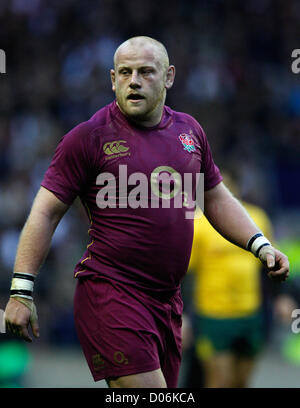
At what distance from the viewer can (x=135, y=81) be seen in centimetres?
406

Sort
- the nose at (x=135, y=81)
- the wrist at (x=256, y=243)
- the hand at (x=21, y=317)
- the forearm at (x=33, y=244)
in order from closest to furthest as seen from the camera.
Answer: the hand at (x=21, y=317), the forearm at (x=33, y=244), the nose at (x=135, y=81), the wrist at (x=256, y=243)

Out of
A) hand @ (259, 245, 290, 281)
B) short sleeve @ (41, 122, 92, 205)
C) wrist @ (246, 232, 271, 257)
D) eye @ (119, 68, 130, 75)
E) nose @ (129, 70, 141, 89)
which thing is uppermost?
eye @ (119, 68, 130, 75)

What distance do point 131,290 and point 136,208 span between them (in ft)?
1.42

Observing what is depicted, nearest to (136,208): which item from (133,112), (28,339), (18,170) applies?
(133,112)

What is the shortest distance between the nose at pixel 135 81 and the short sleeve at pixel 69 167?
0.36m

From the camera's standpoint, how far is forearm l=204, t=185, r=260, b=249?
4.50 meters

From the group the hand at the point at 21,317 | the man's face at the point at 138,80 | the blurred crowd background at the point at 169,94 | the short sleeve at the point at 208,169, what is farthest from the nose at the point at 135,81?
the blurred crowd background at the point at 169,94

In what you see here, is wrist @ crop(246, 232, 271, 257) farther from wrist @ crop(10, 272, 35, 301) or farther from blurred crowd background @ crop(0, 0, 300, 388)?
blurred crowd background @ crop(0, 0, 300, 388)

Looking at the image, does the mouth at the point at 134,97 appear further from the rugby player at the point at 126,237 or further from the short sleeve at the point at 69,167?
the short sleeve at the point at 69,167

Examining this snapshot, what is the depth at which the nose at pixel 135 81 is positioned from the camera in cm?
406

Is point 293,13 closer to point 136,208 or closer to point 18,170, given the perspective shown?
point 18,170

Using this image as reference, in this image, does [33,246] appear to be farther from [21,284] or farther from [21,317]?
[21,317]

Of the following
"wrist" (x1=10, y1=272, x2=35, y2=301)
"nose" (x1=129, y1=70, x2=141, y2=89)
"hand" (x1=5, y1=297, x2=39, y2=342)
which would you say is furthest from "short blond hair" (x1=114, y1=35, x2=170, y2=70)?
"hand" (x1=5, y1=297, x2=39, y2=342)

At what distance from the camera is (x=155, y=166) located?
4.12m
